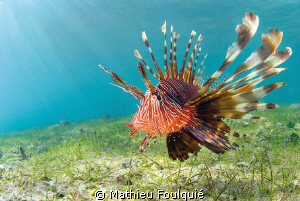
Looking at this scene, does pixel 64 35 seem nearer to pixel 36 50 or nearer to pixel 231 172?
pixel 36 50

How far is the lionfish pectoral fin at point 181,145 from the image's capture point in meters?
2.02

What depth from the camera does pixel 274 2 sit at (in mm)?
21828

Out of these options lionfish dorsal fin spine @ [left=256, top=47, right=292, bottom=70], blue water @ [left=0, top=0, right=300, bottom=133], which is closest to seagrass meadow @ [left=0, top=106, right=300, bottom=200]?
lionfish dorsal fin spine @ [left=256, top=47, right=292, bottom=70]

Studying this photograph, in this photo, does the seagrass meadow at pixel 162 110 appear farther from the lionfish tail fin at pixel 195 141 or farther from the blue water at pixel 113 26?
the blue water at pixel 113 26

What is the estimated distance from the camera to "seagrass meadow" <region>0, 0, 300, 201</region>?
70.6 inches

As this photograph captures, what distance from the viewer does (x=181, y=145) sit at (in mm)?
2061

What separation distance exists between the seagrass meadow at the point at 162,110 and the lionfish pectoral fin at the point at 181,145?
0.04 feet

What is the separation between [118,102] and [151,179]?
11336cm

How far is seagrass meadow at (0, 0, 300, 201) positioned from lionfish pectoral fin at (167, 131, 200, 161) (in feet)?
0.04

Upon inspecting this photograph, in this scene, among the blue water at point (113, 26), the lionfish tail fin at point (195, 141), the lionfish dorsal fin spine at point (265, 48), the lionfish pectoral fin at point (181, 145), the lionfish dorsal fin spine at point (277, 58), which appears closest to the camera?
the lionfish dorsal fin spine at point (265, 48)

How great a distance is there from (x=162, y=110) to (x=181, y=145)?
0.49 meters

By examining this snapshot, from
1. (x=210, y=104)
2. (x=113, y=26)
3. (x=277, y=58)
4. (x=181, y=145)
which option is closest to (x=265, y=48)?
(x=277, y=58)

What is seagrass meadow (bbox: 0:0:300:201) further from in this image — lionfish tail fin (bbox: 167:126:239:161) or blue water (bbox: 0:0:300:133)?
blue water (bbox: 0:0:300:133)

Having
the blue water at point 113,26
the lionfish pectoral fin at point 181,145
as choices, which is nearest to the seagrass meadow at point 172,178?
the lionfish pectoral fin at point 181,145
